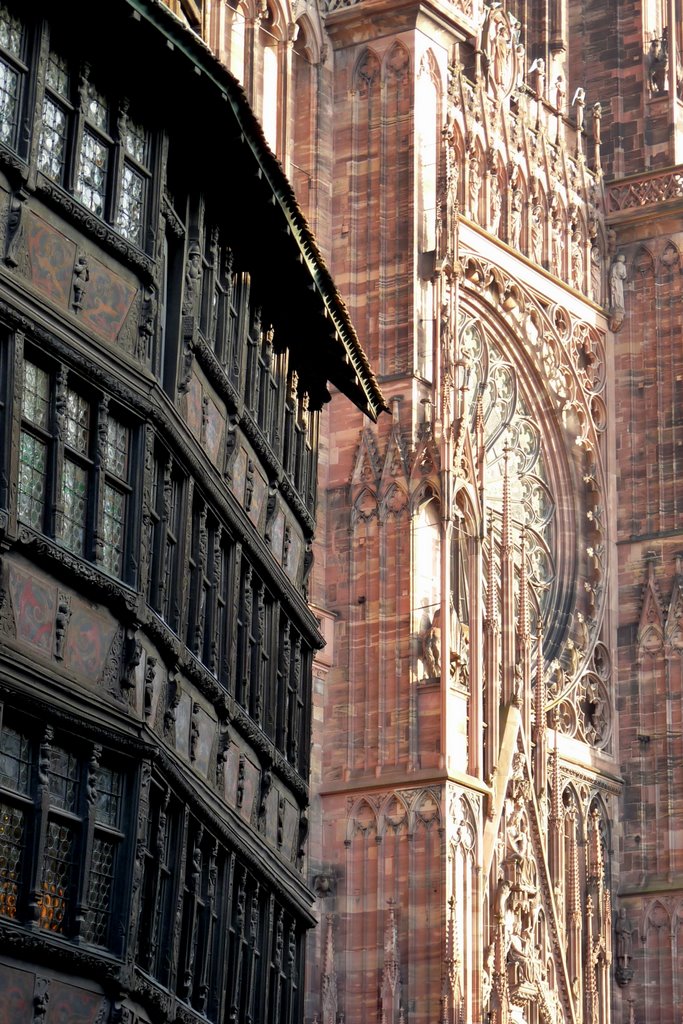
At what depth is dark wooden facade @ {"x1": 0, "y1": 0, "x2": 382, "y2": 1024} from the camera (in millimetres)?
19625

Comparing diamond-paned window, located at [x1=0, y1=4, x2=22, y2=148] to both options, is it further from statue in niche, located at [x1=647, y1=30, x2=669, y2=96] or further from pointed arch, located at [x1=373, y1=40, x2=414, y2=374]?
statue in niche, located at [x1=647, y1=30, x2=669, y2=96]

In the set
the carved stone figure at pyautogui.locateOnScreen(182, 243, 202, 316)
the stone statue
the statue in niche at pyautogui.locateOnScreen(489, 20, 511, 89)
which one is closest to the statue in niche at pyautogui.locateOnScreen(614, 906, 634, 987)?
the stone statue

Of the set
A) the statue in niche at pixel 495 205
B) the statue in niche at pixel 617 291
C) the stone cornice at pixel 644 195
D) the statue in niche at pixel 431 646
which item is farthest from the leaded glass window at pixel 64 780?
the stone cornice at pixel 644 195

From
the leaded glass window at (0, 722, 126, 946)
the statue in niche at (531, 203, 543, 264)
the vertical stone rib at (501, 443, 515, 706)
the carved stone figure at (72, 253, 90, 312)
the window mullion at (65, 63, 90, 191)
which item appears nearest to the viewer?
the leaded glass window at (0, 722, 126, 946)

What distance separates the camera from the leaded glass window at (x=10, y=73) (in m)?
19.9

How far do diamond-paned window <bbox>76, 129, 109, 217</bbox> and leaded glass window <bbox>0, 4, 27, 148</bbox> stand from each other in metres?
1.18

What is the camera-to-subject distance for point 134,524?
21.5 m

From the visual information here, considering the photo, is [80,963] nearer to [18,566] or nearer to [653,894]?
[18,566]

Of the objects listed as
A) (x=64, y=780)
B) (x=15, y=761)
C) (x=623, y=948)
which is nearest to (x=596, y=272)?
(x=623, y=948)

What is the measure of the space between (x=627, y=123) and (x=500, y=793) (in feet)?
57.2

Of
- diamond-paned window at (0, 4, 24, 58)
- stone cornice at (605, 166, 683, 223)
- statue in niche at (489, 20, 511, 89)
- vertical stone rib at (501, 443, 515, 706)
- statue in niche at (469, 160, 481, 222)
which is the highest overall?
statue in niche at (489, 20, 511, 89)

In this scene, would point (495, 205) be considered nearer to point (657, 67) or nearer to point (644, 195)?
point (644, 195)

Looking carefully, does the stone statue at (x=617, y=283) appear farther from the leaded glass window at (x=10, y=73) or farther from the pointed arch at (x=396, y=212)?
the leaded glass window at (x=10, y=73)

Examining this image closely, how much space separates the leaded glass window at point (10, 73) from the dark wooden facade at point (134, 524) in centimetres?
3
